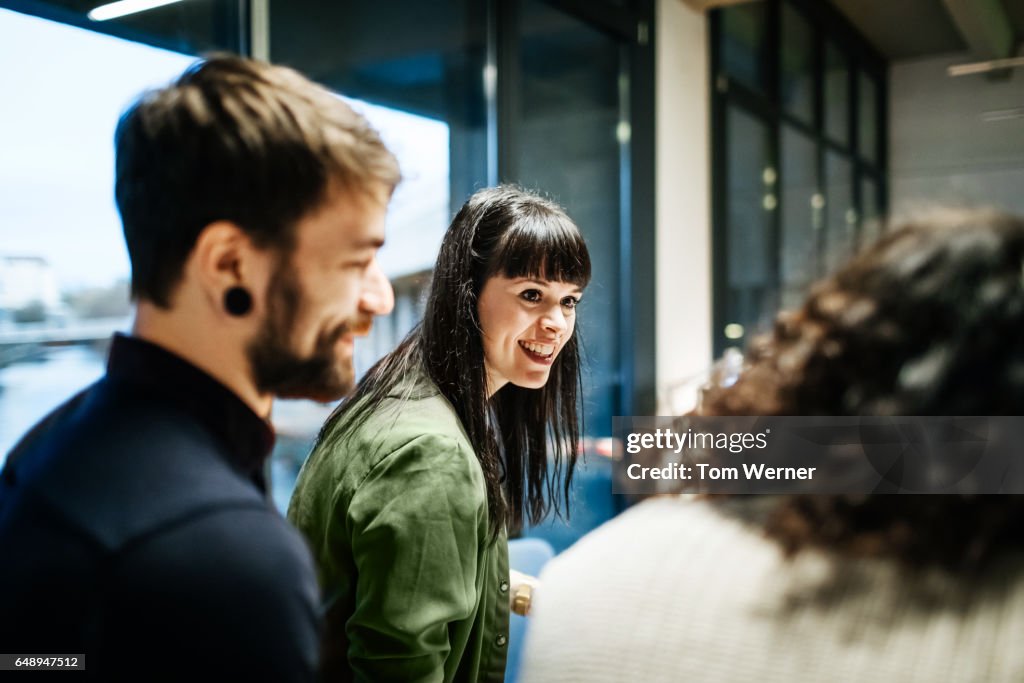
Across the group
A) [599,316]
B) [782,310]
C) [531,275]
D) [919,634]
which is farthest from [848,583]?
[599,316]

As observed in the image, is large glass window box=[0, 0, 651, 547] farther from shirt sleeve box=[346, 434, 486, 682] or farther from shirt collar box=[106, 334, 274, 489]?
shirt sleeve box=[346, 434, 486, 682]

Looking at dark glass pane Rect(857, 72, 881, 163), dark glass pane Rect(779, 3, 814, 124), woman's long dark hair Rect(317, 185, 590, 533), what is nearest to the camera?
woman's long dark hair Rect(317, 185, 590, 533)

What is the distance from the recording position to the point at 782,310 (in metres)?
0.59

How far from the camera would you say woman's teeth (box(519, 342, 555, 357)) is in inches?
42.4

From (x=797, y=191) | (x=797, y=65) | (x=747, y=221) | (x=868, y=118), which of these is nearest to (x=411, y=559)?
(x=747, y=221)

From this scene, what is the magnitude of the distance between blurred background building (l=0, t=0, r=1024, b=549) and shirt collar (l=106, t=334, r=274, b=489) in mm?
48

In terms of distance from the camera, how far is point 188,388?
452 mm

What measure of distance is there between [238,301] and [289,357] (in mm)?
44

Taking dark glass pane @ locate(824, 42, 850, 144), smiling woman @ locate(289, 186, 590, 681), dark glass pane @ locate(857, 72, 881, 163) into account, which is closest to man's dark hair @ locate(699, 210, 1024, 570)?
smiling woman @ locate(289, 186, 590, 681)

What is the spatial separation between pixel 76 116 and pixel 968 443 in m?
1.36

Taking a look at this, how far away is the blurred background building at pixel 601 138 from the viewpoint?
1.26 metres

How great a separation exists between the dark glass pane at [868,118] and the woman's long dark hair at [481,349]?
5265 mm

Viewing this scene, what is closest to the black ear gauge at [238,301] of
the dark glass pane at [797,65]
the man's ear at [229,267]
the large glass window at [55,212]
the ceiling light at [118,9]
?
the man's ear at [229,267]

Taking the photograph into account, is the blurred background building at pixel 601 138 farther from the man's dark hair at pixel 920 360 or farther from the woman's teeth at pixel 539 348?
the woman's teeth at pixel 539 348
